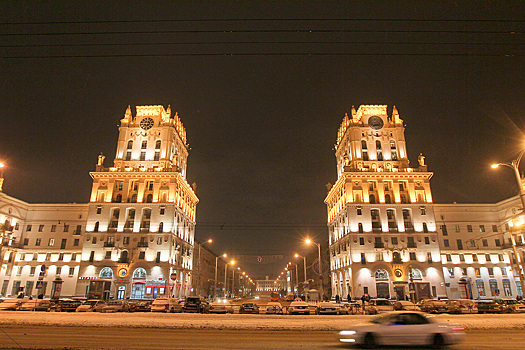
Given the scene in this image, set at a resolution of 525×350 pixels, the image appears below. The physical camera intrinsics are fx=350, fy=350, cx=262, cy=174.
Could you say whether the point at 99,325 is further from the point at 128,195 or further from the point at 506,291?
the point at 506,291

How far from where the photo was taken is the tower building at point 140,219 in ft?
215

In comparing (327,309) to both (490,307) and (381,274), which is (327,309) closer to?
(490,307)

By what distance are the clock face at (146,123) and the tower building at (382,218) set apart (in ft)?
150

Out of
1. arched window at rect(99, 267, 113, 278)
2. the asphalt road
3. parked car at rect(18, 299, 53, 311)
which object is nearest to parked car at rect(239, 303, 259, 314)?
the asphalt road

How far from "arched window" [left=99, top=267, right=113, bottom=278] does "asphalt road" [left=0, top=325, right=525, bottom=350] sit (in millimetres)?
51110

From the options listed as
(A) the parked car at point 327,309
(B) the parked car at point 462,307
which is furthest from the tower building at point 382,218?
(A) the parked car at point 327,309

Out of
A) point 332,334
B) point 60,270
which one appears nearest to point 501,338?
point 332,334

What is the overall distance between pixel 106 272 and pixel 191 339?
59.1m

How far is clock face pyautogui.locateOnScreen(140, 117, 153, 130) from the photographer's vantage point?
81.2 meters

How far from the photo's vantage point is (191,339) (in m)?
15.2

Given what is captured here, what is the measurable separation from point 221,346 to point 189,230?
256 feet

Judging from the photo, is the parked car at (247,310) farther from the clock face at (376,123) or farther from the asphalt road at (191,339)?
the clock face at (376,123)

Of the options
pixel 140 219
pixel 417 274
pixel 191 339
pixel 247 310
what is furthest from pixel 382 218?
pixel 191 339

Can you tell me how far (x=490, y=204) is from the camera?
246ft
